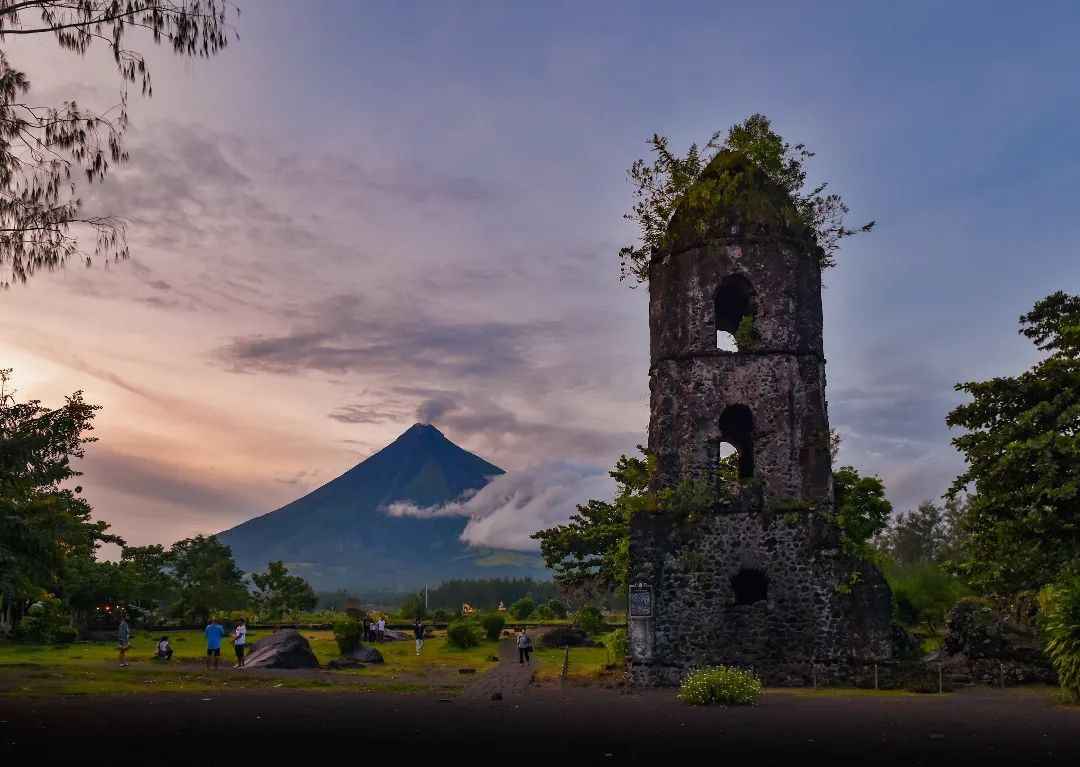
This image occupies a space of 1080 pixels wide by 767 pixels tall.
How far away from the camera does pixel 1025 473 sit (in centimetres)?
1959

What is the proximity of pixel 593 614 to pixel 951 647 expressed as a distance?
1968 centimetres

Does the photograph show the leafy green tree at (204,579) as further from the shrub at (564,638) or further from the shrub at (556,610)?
the shrub at (564,638)

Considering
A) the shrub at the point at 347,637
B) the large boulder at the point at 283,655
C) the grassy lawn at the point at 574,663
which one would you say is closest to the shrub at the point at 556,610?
the grassy lawn at the point at 574,663

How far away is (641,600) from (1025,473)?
348 inches

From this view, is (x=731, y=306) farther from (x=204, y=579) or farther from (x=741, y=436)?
(x=204, y=579)

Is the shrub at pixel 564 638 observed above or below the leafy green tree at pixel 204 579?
below

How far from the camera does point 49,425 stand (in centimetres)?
2370

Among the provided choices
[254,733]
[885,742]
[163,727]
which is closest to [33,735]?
[163,727]

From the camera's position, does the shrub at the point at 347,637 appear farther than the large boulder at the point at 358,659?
Yes

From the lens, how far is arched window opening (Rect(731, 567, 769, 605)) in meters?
23.3

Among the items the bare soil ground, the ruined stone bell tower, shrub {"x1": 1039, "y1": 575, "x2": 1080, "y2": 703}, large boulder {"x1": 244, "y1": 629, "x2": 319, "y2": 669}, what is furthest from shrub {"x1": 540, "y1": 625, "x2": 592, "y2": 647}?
shrub {"x1": 1039, "y1": 575, "x2": 1080, "y2": 703}

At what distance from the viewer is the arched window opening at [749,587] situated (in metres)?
23.3

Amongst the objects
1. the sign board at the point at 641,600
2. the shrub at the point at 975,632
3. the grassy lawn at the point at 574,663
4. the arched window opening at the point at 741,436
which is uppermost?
the arched window opening at the point at 741,436

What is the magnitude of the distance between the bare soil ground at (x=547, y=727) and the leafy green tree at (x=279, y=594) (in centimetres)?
3376
